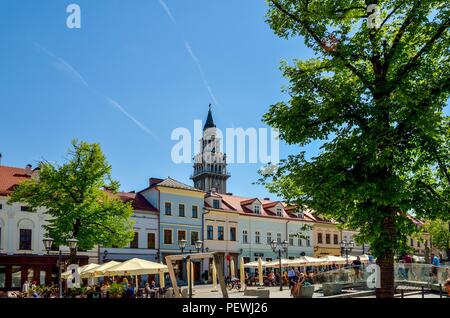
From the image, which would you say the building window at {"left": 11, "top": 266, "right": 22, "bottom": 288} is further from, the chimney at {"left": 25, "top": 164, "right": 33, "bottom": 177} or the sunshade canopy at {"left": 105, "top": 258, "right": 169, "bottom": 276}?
the sunshade canopy at {"left": 105, "top": 258, "right": 169, "bottom": 276}

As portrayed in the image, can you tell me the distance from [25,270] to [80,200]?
1106 cm

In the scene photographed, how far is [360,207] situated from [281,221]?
46554 mm

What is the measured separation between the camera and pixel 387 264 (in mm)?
12852

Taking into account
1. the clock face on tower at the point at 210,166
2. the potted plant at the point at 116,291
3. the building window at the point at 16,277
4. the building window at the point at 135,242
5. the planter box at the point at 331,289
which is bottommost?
the building window at the point at 16,277

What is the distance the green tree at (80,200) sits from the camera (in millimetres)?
30047

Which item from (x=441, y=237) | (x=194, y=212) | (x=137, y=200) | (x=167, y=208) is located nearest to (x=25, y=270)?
(x=137, y=200)

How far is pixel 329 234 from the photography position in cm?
6334

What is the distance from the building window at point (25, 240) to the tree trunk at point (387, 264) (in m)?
33.1

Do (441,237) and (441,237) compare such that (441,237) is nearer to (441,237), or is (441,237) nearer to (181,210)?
(441,237)


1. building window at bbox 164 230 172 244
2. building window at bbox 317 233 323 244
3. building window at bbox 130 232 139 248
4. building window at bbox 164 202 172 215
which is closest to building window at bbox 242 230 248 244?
building window at bbox 164 230 172 244

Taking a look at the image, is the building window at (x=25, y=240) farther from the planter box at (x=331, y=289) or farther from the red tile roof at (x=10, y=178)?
the planter box at (x=331, y=289)

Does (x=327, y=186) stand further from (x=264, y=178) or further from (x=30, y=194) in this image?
(x=30, y=194)

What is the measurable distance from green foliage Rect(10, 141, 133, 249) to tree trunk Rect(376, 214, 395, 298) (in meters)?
21.6

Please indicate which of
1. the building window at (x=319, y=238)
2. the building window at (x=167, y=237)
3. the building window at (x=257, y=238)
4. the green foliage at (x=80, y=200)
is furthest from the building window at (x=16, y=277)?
the building window at (x=319, y=238)
